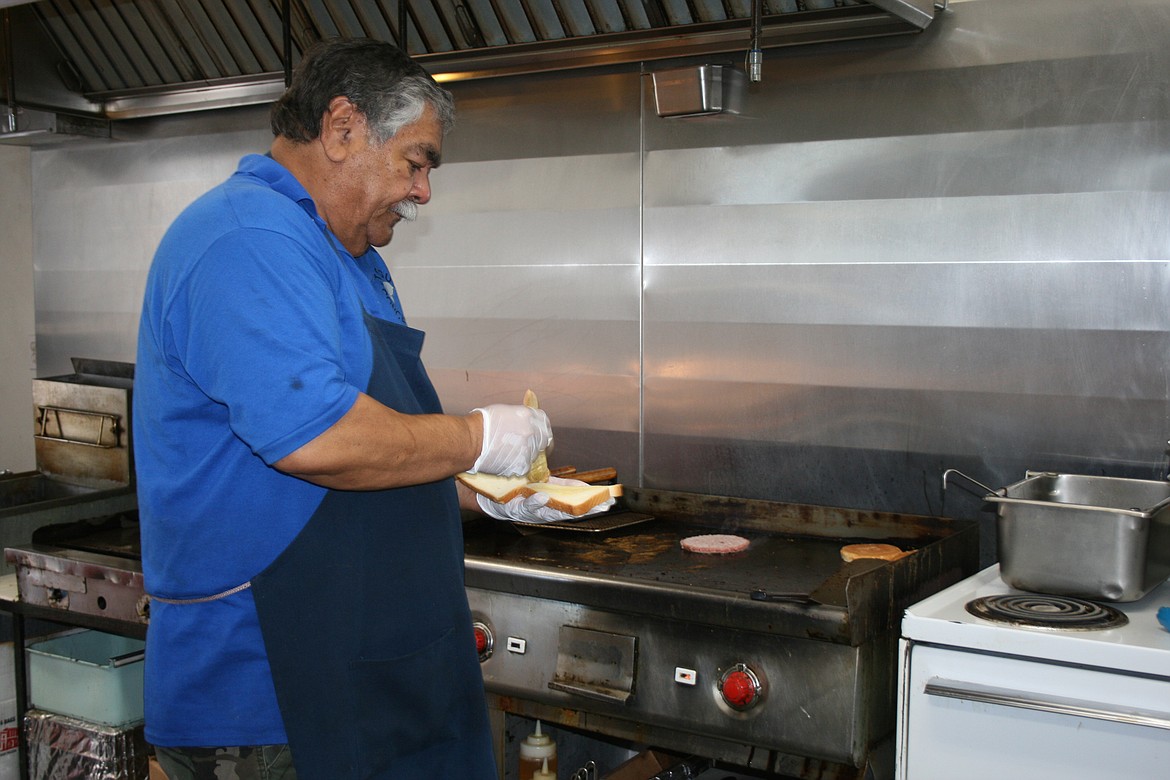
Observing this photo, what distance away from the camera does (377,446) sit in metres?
1.34

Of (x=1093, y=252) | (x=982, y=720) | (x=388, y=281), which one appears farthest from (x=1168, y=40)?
(x=388, y=281)

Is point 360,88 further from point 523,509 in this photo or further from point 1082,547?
point 1082,547

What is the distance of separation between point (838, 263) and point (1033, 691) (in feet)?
3.84

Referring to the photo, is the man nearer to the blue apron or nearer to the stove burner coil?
the blue apron

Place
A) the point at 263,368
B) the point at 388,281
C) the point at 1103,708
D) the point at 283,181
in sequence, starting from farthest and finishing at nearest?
the point at 388,281 → the point at 1103,708 → the point at 283,181 → the point at 263,368

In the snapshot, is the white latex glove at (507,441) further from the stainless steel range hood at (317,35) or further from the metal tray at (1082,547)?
the stainless steel range hood at (317,35)

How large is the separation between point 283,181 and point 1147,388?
1786mm

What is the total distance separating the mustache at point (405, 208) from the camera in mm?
1570

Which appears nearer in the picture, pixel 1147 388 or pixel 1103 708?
pixel 1103 708

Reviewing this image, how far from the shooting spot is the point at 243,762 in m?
1.43

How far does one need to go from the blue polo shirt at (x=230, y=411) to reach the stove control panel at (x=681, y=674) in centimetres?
73

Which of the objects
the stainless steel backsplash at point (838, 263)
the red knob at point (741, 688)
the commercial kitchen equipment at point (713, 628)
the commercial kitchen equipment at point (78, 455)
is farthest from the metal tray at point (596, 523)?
the commercial kitchen equipment at point (78, 455)

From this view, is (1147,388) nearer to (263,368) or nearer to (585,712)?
(585,712)

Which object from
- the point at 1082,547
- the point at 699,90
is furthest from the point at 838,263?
the point at 1082,547
